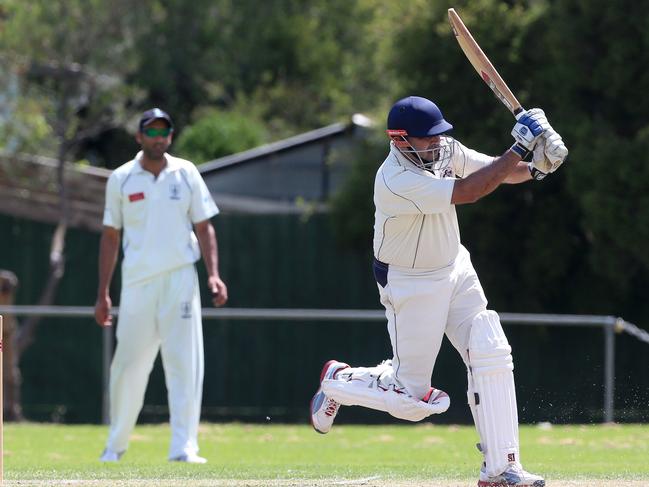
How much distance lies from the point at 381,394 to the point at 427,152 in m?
1.20

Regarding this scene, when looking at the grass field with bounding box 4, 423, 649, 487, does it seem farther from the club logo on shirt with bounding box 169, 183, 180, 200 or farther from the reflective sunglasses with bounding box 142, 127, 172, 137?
the reflective sunglasses with bounding box 142, 127, 172, 137

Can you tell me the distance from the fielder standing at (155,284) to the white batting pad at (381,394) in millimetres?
2271

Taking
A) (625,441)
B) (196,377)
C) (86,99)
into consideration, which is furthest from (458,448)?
(86,99)

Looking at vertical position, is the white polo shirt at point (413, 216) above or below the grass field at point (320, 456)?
above

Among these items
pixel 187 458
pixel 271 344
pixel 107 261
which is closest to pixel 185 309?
pixel 107 261

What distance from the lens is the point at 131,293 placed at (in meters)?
8.88

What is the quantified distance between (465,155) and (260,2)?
21.0 metres

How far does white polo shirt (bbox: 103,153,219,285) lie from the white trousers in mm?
2615

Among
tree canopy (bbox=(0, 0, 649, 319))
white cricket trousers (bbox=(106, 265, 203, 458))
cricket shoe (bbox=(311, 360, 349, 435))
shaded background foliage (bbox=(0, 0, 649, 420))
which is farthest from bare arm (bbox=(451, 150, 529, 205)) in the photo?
tree canopy (bbox=(0, 0, 649, 319))

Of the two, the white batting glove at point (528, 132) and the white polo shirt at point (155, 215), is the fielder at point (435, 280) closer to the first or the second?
the white batting glove at point (528, 132)

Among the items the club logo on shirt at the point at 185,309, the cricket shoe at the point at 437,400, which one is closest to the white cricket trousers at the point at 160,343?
the club logo on shirt at the point at 185,309

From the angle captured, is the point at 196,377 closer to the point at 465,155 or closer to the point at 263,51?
the point at 465,155

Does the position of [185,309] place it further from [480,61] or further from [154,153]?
[480,61]

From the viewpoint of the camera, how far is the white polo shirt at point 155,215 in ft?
29.0
